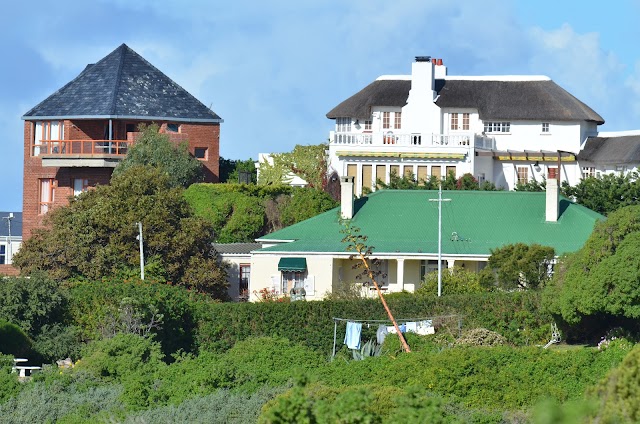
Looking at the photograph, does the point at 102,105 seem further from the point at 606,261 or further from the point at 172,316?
the point at 606,261

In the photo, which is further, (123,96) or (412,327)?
(123,96)

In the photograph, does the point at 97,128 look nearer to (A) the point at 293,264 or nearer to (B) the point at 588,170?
(A) the point at 293,264

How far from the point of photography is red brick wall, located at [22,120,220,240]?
65.4 m

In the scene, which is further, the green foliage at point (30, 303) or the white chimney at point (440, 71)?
the white chimney at point (440, 71)

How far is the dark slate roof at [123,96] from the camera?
66.2 metres

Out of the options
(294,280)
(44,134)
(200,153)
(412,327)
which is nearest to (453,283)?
(412,327)

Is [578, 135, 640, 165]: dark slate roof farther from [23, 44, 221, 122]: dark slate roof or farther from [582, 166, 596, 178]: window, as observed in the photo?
[23, 44, 221, 122]: dark slate roof

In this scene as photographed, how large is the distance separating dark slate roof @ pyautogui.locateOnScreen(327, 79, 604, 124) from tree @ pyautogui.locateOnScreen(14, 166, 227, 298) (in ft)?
57.8

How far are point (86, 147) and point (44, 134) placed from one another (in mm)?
2367

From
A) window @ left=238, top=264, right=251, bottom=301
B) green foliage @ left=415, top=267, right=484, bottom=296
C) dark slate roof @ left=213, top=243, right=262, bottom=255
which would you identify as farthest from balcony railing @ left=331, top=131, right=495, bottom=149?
green foliage @ left=415, top=267, right=484, bottom=296

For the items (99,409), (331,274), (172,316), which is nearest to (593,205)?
(331,274)

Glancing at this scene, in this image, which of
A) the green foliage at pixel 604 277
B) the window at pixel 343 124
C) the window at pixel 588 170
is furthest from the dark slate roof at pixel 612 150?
the green foliage at pixel 604 277

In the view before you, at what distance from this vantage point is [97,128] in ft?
219

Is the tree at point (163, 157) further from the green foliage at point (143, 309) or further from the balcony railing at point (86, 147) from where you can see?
the green foliage at point (143, 309)
